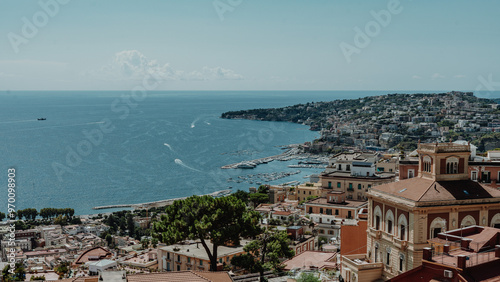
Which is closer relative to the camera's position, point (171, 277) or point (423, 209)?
point (171, 277)

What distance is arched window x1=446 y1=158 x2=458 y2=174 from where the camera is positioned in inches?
653

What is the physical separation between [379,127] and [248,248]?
122603 mm

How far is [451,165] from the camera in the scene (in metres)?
16.6

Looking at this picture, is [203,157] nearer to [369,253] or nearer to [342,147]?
[342,147]

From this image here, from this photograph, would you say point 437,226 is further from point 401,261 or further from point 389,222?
point 389,222

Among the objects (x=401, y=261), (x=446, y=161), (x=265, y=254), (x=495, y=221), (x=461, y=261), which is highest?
(x=446, y=161)

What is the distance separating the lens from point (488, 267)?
10953mm

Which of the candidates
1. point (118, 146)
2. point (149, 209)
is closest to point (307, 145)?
point (118, 146)

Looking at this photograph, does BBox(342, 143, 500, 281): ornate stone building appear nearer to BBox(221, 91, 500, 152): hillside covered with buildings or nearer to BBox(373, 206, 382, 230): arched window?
BBox(373, 206, 382, 230): arched window

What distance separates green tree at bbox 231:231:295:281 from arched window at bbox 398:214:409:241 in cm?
720

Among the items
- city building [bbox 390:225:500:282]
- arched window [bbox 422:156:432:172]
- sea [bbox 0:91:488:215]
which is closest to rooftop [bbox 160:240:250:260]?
arched window [bbox 422:156:432:172]

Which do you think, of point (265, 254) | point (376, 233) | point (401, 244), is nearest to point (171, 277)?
point (401, 244)

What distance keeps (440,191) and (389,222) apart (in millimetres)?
1910

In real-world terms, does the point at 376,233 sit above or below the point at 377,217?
below
